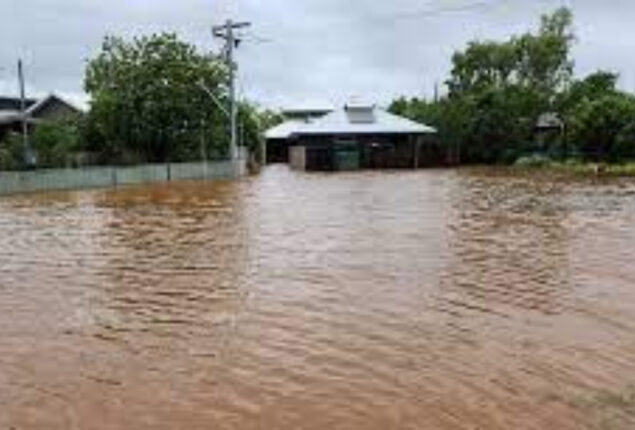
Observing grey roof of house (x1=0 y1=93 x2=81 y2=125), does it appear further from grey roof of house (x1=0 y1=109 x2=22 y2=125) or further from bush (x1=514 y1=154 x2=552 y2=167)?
bush (x1=514 y1=154 x2=552 y2=167)

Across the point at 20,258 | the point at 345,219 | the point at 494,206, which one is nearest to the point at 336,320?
the point at 20,258

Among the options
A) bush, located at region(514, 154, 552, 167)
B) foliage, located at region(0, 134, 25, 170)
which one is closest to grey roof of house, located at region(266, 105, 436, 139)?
bush, located at region(514, 154, 552, 167)

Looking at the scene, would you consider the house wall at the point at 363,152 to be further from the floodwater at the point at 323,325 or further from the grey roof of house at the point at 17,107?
the floodwater at the point at 323,325

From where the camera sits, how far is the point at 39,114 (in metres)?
61.6

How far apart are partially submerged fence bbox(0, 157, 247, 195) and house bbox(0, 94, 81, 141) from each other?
11410mm

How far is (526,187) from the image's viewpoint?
3631 cm

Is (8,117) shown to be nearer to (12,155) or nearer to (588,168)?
(12,155)

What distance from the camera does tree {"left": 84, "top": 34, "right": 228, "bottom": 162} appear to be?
49.3 meters

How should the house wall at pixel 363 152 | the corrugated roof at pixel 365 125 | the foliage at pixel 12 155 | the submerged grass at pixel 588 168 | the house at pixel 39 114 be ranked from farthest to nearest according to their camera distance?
1. the corrugated roof at pixel 365 125
2. the house wall at pixel 363 152
3. the house at pixel 39 114
4. the submerged grass at pixel 588 168
5. the foliage at pixel 12 155

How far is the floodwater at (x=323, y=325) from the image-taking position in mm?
7535

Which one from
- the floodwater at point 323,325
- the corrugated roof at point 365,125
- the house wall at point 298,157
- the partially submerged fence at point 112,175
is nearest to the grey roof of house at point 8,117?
the partially submerged fence at point 112,175

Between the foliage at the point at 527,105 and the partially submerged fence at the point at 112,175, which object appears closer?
the partially submerged fence at the point at 112,175

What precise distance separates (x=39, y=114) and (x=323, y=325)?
53865mm

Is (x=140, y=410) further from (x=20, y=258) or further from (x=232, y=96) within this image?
(x=232, y=96)
